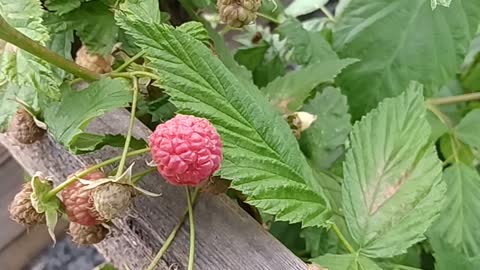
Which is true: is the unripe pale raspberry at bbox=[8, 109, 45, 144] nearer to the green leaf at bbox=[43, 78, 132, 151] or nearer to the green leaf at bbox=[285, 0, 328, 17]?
the green leaf at bbox=[43, 78, 132, 151]

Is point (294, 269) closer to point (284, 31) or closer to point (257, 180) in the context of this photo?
point (257, 180)

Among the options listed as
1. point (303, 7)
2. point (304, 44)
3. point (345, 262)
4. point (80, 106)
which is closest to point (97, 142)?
point (80, 106)

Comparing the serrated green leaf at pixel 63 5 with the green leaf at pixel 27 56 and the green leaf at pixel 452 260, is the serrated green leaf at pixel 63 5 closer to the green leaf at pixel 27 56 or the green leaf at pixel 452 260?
the green leaf at pixel 27 56

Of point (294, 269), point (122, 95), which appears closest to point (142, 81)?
point (122, 95)

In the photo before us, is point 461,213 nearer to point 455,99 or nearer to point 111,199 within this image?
point 455,99

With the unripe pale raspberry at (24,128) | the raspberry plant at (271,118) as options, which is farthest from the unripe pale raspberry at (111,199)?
the unripe pale raspberry at (24,128)

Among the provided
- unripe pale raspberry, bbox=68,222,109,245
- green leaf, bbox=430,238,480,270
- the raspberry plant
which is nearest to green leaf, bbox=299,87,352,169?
the raspberry plant
